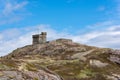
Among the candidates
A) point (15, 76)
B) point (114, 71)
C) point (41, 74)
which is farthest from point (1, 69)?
point (114, 71)

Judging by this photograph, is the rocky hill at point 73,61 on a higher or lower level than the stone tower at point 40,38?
lower

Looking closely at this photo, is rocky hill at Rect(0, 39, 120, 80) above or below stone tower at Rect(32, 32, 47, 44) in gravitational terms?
below

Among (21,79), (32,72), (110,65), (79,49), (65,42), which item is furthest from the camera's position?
(65,42)

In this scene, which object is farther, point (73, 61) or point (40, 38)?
point (40, 38)

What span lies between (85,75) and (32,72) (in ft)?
113

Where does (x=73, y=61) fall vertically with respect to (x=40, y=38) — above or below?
below

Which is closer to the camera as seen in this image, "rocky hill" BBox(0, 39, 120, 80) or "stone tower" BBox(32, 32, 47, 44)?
"rocky hill" BBox(0, 39, 120, 80)

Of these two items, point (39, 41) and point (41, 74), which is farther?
point (39, 41)

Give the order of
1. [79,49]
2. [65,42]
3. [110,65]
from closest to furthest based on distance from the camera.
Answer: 1. [110,65]
2. [79,49]
3. [65,42]

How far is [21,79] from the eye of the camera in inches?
1599

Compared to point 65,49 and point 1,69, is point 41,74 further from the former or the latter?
point 65,49

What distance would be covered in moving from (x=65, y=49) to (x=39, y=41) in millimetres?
17636

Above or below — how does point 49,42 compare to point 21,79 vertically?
above

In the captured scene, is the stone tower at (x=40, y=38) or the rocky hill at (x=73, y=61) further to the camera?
the stone tower at (x=40, y=38)
